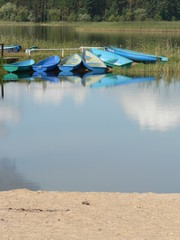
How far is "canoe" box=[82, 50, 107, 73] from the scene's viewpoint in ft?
79.6

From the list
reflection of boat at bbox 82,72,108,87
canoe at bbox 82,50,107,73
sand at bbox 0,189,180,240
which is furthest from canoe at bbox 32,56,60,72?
sand at bbox 0,189,180,240

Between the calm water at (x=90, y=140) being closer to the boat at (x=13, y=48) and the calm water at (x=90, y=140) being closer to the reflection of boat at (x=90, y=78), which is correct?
the reflection of boat at (x=90, y=78)

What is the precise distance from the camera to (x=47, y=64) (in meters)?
23.8

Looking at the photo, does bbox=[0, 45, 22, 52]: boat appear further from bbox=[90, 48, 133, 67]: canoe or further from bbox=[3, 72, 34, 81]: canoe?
bbox=[3, 72, 34, 81]: canoe

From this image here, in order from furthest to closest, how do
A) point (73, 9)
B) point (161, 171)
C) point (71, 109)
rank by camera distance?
point (73, 9)
point (71, 109)
point (161, 171)

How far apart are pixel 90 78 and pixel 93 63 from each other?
245cm

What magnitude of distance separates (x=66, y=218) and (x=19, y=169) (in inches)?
118

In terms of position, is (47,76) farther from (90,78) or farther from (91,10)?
(91,10)

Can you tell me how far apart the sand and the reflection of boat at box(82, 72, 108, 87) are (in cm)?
1350

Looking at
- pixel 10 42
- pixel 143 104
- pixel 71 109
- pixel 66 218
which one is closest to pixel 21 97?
pixel 71 109

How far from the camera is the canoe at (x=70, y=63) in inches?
947

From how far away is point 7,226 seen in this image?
227 inches

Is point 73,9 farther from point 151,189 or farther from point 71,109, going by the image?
point 151,189

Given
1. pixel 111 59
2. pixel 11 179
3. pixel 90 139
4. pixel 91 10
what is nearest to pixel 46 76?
pixel 111 59
